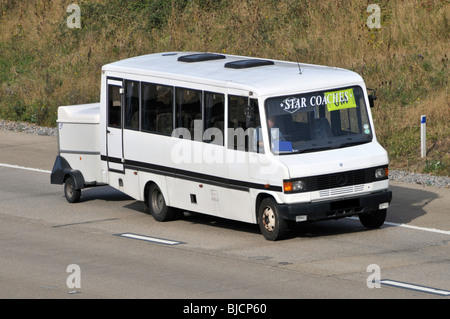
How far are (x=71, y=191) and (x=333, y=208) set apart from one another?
5778 millimetres

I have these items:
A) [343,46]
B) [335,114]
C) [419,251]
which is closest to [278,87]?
[335,114]

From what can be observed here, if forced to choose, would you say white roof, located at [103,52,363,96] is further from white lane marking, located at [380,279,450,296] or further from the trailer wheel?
white lane marking, located at [380,279,450,296]

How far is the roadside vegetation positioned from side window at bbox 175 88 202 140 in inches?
240

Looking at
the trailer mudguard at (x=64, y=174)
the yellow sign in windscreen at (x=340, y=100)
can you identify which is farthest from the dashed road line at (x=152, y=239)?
the yellow sign in windscreen at (x=340, y=100)

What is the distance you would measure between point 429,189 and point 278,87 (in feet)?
16.9

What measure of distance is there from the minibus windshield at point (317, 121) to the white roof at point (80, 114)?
13.9 feet

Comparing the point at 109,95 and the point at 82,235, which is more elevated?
the point at 109,95

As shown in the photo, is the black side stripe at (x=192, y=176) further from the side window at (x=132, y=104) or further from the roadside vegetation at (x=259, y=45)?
the roadside vegetation at (x=259, y=45)

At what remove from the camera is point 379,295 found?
11.6 metres

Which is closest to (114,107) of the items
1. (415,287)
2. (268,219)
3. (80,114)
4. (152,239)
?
(80,114)

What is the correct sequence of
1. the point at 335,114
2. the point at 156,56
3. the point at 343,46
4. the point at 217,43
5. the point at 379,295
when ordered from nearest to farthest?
the point at 379,295, the point at 335,114, the point at 156,56, the point at 343,46, the point at 217,43

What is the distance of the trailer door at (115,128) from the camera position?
17312mm

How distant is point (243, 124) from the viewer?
49.5 ft

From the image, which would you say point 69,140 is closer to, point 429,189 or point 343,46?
point 429,189
